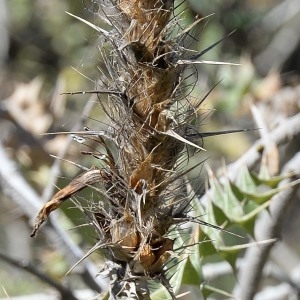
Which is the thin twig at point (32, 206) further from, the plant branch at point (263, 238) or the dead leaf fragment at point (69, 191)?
the dead leaf fragment at point (69, 191)

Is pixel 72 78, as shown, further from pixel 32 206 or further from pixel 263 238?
pixel 263 238

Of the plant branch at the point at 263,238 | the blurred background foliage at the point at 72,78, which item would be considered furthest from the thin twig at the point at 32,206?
the plant branch at the point at 263,238

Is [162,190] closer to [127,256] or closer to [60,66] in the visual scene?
[127,256]

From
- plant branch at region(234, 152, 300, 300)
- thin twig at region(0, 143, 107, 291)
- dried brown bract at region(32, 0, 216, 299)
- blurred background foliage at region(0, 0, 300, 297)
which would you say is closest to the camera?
dried brown bract at region(32, 0, 216, 299)

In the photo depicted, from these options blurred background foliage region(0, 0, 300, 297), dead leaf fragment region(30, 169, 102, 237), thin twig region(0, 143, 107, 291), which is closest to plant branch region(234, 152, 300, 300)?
thin twig region(0, 143, 107, 291)

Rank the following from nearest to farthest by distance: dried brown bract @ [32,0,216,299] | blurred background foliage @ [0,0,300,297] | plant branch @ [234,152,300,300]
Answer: dried brown bract @ [32,0,216,299] < plant branch @ [234,152,300,300] < blurred background foliage @ [0,0,300,297]

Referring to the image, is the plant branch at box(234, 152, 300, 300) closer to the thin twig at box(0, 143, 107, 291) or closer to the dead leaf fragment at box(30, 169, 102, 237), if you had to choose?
the thin twig at box(0, 143, 107, 291)

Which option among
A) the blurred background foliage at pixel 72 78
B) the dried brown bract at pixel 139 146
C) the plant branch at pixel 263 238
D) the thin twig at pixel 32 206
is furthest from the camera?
the blurred background foliage at pixel 72 78

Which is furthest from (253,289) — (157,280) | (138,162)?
(138,162)
